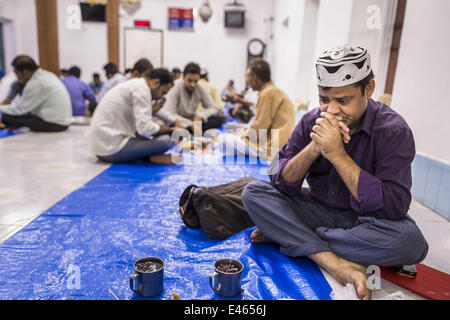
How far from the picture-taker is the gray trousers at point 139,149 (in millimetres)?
3346

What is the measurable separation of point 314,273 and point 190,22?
11419mm

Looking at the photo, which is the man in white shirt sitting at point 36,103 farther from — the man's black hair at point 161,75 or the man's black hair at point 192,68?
the man's black hair at point 161,75

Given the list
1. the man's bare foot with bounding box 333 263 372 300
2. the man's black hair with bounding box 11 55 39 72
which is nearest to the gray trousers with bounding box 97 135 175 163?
the man's black hair with bounding box 11 55 39 72

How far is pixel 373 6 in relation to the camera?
3557 millimetres

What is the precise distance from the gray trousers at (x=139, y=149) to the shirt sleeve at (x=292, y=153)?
1.99 meters

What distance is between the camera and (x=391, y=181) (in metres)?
1.34

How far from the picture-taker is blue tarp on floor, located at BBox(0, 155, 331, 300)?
1344mm

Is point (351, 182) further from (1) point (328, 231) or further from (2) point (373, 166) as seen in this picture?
(1) point (328, 231)

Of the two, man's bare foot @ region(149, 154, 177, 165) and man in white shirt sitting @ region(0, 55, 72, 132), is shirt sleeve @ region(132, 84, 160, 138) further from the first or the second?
man in white shirt sitting @ region(0, 55, 72, 132)

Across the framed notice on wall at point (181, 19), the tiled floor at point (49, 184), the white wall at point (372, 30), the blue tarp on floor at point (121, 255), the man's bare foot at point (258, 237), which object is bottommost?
the tiled floor at point (49, 184)

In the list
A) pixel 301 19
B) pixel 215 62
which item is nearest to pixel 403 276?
pixel 301 19

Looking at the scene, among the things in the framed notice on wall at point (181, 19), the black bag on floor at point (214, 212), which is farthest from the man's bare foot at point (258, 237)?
the framed notice on wall at point (181, 19)

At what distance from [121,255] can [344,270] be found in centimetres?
101

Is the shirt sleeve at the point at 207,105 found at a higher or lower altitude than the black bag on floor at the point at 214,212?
higher
